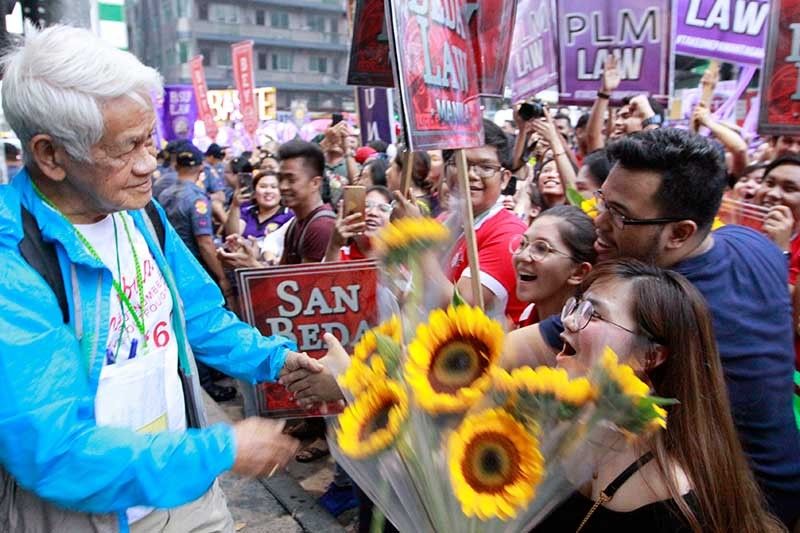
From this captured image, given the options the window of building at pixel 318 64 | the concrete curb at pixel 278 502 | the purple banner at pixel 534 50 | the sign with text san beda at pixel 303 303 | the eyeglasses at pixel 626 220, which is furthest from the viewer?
the window of building at pixel 318 64

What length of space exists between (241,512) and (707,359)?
2936mm

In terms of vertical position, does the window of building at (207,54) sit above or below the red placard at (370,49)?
above

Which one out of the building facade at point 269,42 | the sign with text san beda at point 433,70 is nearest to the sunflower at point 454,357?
the sign with text san beda at point 433,70

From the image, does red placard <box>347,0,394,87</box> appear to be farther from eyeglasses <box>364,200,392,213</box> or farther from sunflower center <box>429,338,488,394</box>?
sunflower center <box>429,338,488,394</box>

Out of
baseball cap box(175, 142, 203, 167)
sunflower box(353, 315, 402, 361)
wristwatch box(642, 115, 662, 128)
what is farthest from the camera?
baseball cap box(175, 142, 203, 167)

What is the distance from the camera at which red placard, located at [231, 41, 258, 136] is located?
40.3 ft

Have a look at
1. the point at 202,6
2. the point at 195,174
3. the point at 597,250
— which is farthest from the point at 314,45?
the point at 597,250

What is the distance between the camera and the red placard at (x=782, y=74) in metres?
3.64

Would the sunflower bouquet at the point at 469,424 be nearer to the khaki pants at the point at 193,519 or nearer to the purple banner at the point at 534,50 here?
the khaki pants at the point at 193,519

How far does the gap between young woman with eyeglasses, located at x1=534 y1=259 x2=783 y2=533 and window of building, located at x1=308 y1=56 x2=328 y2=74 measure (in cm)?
6739

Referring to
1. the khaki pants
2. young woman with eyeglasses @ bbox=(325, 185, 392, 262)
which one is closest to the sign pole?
the khaki pants

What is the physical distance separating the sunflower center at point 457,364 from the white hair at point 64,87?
Result: 94 centimetres

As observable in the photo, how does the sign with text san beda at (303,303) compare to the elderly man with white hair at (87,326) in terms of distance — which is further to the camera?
the sign with text san beda at (303,303)

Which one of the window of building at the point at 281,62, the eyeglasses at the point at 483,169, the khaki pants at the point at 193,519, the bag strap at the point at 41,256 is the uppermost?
the window of building at the point at 281,62
